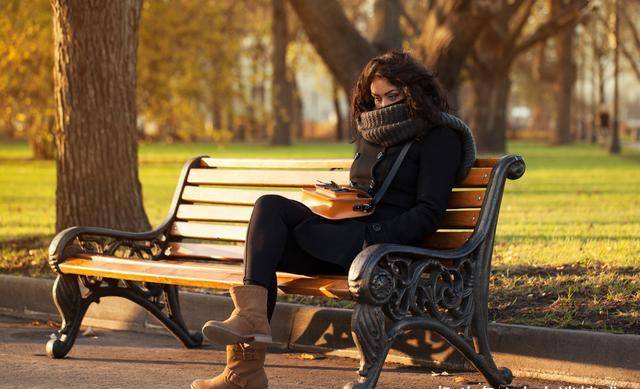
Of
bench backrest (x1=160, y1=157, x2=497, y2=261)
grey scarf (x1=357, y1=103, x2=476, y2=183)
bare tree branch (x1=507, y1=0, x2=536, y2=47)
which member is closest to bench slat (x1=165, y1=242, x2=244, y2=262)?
bench backrest (x1=160, y1=157, x2=497, y2=261)

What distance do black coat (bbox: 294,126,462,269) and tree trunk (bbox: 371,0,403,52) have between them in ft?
43.2

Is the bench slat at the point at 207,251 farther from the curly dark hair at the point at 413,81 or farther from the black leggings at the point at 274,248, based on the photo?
the curly dark hair at the point at 413,81

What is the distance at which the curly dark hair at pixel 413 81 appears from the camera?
18.2 ft

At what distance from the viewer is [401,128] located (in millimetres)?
5547

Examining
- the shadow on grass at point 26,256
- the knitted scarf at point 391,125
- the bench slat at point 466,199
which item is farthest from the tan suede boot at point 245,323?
the shadow on grass at point 26,256

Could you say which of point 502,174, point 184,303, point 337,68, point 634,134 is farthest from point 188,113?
point 634,134

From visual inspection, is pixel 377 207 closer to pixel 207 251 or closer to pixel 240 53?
pixel 207 251

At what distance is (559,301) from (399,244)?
5.17 feet

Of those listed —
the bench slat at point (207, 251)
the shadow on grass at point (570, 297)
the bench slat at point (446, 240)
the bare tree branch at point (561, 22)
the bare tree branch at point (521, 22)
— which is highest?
the bare tree branch at point (521, 22)

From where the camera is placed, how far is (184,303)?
7402mm

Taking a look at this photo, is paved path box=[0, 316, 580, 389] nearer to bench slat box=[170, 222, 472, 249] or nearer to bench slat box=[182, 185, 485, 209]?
bench slat box=[170, 222, 472, 249]

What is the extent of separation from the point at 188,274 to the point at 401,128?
4.23 feet

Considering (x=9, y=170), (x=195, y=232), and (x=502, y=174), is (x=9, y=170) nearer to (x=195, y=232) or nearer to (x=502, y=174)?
(x=195, y=232)

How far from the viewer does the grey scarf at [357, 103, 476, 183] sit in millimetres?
5547
